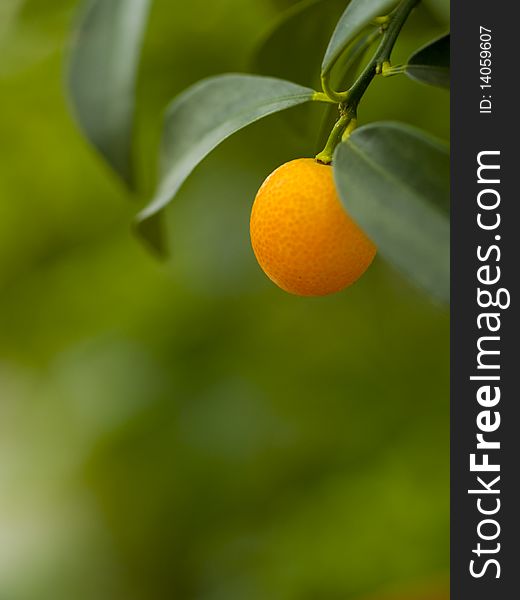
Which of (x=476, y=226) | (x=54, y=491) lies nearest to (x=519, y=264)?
(x=476, y=226)

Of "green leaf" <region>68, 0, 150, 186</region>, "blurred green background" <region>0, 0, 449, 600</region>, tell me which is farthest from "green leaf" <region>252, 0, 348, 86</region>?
"blurred green background" <region>0, 0, 449, 600</region>

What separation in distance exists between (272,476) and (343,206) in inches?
44.3

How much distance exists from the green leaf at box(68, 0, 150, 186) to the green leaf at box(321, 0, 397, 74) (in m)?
0.30

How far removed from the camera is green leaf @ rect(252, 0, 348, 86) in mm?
667

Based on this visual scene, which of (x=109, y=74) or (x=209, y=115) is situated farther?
(x=109, y=74)

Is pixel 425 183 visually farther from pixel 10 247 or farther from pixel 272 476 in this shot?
Result: pixel 10 247

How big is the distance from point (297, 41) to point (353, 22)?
0.27 metres

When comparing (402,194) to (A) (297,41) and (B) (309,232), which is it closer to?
(B) (309,232)

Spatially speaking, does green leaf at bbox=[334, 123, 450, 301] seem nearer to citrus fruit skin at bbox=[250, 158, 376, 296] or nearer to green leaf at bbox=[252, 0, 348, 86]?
citrus fruit skin at bbox=[250, 158, 376, 296]

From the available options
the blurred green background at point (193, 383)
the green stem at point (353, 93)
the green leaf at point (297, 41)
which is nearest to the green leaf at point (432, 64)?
the green stem at point (353, 93)

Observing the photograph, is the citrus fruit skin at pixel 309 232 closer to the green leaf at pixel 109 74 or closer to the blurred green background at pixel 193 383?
the green leaf at pixel 109 74

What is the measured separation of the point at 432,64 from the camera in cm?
45

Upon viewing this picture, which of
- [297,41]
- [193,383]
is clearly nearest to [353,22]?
[297,41]

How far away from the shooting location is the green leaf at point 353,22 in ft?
1.34
